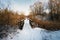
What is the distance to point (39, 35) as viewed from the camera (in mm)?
3445

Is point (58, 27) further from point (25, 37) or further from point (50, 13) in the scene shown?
point (25, 37)

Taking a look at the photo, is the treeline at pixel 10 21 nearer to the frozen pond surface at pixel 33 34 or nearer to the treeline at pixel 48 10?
the frozen pond surface at pixel 33 34

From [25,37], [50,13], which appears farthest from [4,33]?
[50,13]

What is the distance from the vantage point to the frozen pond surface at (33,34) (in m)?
3.43

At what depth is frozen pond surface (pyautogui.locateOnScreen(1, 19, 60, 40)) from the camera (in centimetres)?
343

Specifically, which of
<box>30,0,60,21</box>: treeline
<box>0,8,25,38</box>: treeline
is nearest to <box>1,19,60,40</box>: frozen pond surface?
<box>0,8,25,38</box>: treeline

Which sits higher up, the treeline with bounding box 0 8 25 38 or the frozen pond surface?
the treeline with bounding box 0 8 25 38

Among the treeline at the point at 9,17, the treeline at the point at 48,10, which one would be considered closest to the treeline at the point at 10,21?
the treeline at the point at 9,17

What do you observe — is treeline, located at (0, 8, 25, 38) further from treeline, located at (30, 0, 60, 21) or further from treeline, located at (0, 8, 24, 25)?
treeline, located at (30, 0, 60, 21)

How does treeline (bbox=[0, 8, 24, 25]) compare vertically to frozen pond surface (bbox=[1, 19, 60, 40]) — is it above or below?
above

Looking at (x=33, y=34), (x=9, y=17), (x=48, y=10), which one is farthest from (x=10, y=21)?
(x=48, y=10)

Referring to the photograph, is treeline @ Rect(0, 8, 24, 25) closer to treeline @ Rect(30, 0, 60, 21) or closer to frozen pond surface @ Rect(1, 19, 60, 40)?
frozen pond surface @ Rect(1, 19, 60, 40)

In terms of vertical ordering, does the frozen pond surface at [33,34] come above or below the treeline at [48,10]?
below

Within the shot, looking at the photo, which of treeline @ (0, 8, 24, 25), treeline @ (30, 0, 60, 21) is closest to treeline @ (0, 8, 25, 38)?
treeline @ (0, 8, 24, 25)
